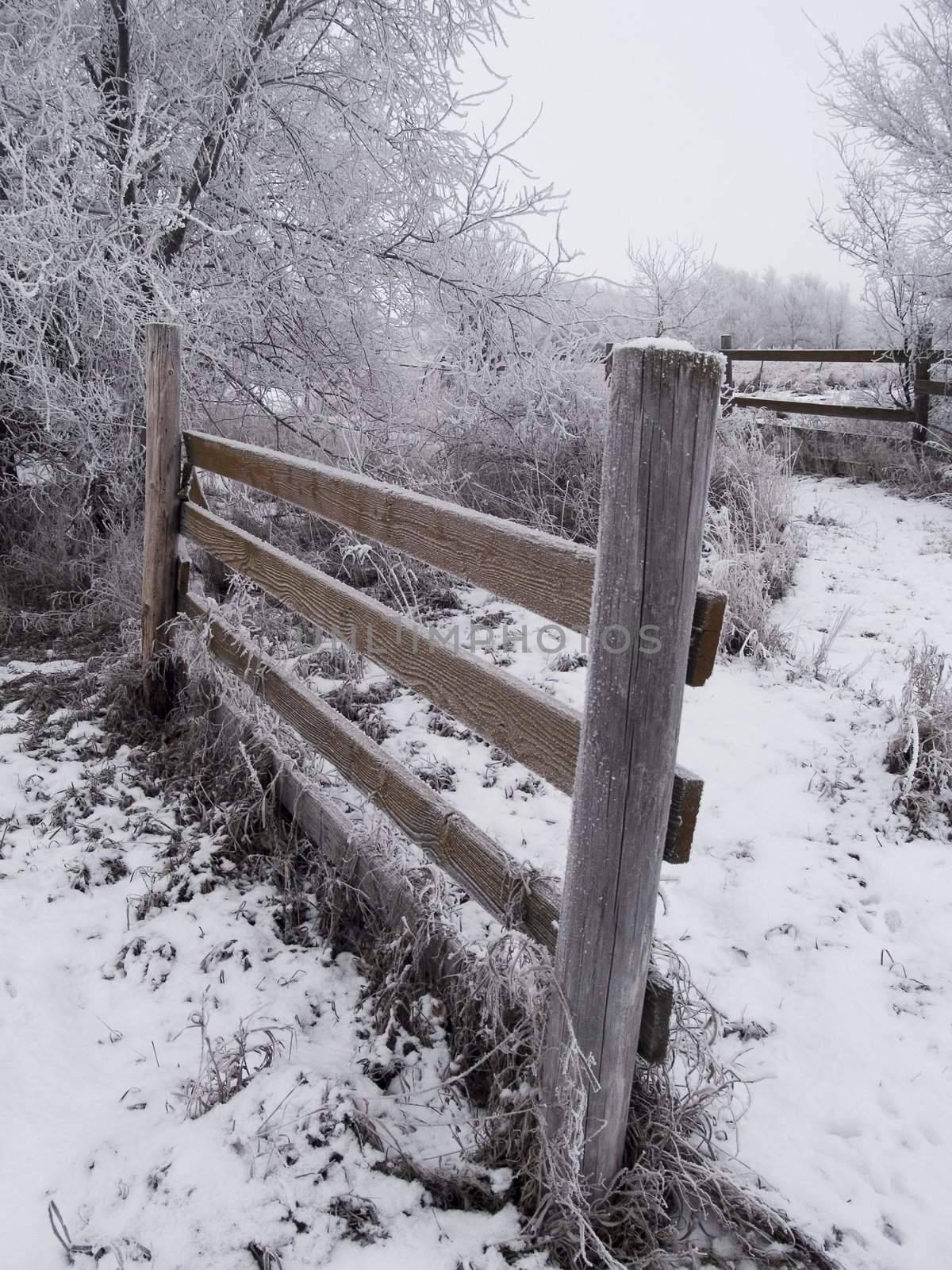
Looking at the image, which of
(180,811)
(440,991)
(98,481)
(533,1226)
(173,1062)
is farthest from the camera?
(98,481)

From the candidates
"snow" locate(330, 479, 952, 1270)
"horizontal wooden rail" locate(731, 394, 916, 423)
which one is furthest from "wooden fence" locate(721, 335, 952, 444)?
"snow" locate(330, 479, 952, 1270)

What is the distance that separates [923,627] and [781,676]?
4.21 ft

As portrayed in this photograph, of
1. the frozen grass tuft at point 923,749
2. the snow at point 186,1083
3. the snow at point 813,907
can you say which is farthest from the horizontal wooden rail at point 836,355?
the snow at point 186,1083

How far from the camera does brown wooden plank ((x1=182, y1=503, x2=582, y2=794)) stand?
5.84ft

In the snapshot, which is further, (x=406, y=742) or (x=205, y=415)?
(x=205, y=415)

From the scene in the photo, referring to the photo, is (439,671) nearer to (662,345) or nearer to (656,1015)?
(656,1015)

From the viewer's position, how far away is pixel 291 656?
4.47 meters

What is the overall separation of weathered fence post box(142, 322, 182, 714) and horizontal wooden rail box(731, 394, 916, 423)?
7.53 metres

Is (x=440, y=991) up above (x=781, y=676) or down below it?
below

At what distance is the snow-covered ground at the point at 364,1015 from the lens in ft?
6.00

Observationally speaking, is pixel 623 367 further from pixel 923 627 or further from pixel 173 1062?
pixel 923 627

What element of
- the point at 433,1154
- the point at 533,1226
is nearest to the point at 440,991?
the point at 433,1154

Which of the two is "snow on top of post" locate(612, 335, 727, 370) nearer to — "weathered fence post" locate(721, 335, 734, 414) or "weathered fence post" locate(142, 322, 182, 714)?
"weathered fence post" locate(142, 322, 182, 714)

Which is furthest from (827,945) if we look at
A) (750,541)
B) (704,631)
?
(750,541)
